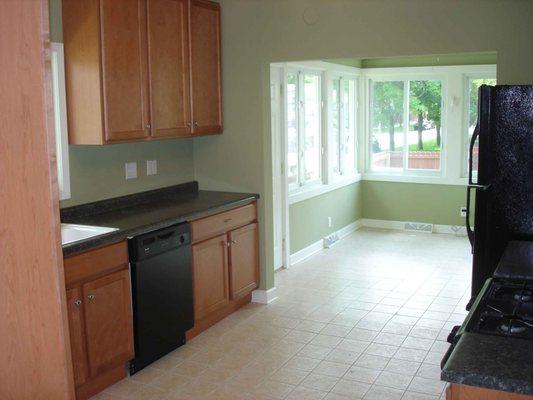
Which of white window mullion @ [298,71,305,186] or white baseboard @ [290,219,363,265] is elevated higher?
white window mullion @ [298,71,305,186]

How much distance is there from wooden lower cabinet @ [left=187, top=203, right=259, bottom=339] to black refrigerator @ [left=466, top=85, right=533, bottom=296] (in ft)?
5.89

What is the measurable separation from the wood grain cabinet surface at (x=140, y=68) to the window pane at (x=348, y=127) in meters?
2.98

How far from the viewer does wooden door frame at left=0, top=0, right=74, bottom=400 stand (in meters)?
1.69

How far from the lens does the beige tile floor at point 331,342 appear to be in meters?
3.43

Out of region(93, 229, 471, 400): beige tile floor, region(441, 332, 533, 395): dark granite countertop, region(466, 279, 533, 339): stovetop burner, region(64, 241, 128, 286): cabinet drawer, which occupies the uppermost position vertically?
region(466, 279, 533, 339): stovetop burner

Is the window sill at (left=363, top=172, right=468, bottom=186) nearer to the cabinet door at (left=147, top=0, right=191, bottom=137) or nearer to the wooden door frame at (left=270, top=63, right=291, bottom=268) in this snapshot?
the wooden door frame at (left=270, top=63, right=291, bottom=268)

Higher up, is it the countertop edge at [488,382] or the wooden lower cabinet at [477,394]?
the countertop edge at [488,382]

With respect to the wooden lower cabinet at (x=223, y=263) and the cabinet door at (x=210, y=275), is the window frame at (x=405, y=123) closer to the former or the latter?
the wooden lower cabinet at (x=223, y=263)

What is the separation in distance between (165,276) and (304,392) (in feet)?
3.59

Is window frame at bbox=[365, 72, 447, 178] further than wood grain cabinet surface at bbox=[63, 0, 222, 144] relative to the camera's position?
Yes

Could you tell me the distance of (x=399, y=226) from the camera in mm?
7762

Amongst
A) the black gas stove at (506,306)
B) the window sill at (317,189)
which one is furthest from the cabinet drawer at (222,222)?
the black gas stove at (506,306)

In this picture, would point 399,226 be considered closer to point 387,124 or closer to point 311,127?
point 387,124

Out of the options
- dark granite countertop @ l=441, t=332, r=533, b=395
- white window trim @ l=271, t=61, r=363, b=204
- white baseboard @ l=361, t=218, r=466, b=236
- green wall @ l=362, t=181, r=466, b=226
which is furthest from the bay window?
dark granite countertop @ l=441, t=332, r=533, b=395
